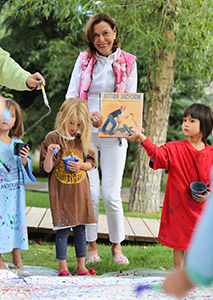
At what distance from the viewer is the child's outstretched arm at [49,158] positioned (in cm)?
288

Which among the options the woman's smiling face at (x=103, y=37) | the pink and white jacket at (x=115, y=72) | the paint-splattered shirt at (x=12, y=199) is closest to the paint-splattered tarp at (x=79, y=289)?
the paint-splattered shirt at (x=12, y=199)

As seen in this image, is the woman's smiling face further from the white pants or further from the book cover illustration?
the white pants

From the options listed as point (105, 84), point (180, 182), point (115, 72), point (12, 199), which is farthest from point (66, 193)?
point (115, 72)

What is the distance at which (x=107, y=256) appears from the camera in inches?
145

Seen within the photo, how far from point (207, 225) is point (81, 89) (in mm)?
2570

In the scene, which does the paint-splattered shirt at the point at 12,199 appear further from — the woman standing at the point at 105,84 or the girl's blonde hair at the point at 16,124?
the woman standing at the point at 105,84

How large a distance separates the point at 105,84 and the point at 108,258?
4.84 ft

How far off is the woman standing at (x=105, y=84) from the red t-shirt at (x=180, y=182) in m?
0.52

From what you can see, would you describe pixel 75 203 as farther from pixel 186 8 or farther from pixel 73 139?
pixel 186 8

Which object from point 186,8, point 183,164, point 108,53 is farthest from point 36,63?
point 183,164

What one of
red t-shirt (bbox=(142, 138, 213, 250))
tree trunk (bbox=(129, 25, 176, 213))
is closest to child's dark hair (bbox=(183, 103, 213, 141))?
red t-shirt (bbox=(142, 138, 213, 250))

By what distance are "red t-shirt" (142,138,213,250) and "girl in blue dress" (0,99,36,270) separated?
0.96 meters

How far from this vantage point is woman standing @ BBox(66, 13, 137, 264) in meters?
3.21

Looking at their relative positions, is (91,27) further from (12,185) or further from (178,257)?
(178,257)
